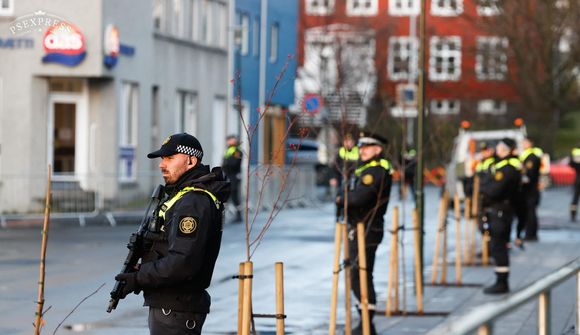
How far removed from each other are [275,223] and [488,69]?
26.0 metres

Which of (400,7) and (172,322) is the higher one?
(400,7)

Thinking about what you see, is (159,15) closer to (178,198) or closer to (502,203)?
(502,203)

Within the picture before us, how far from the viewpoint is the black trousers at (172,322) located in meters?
7.31

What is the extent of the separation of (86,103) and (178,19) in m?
6.89


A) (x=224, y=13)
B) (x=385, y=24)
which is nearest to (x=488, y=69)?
(x=224, y=13)

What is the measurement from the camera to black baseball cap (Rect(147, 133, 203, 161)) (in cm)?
745

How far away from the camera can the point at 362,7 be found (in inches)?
3285

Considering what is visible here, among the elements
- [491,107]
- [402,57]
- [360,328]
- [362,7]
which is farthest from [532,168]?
[362,7]

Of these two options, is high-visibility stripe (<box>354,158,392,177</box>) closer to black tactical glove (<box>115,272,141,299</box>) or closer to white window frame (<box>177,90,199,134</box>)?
black tactical glove (<box>115,272,141,299</box>)

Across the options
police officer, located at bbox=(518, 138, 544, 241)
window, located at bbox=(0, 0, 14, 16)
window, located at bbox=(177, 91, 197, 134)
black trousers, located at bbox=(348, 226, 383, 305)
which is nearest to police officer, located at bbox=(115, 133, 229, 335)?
black trousers, located at bbox=(348, 226, 383, 305)

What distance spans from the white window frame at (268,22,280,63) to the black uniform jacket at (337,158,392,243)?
40368 mm

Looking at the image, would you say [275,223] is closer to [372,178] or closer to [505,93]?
[372,178]

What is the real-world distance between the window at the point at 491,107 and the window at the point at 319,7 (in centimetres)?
840

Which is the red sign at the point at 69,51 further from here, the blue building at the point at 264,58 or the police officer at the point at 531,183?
the blue building at the point at 264,58
